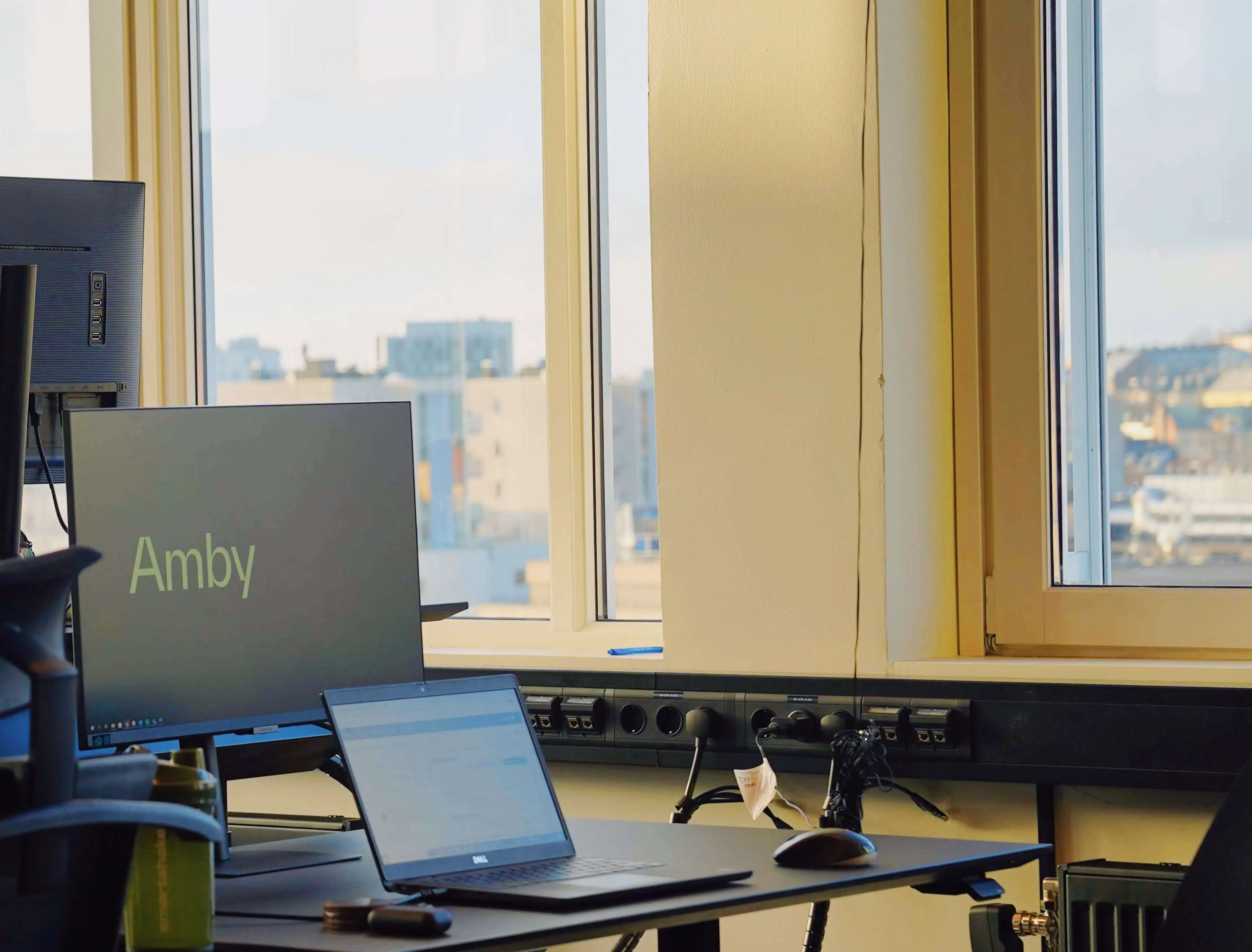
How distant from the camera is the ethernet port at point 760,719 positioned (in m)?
2.37

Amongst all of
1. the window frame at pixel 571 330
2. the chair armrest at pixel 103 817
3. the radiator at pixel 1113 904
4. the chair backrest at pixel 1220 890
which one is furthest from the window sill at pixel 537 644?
the chair armrest at pixel 103 817

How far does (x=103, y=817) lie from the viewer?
913 mm

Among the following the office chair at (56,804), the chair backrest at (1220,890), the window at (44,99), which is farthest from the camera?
the window at (44,99)

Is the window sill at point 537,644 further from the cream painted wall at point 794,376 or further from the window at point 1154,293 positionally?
the window at point 1154,293

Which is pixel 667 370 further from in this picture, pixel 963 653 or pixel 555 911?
pixel 555 911

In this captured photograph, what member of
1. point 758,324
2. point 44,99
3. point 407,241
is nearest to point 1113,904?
point 758,324

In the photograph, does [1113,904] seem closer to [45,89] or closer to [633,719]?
[633,719]

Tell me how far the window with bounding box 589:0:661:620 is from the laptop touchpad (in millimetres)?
1387

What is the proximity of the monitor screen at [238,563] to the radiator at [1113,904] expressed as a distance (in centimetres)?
97

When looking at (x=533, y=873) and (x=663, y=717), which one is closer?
(x=533, y=873)

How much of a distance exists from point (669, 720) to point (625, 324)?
821mm

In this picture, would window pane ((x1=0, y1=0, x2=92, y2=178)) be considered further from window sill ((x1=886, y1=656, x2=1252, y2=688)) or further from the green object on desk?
the green object on desk

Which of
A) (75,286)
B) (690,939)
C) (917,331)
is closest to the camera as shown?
(690,939)

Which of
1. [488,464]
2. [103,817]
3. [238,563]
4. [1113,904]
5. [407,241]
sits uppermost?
[407,241]
